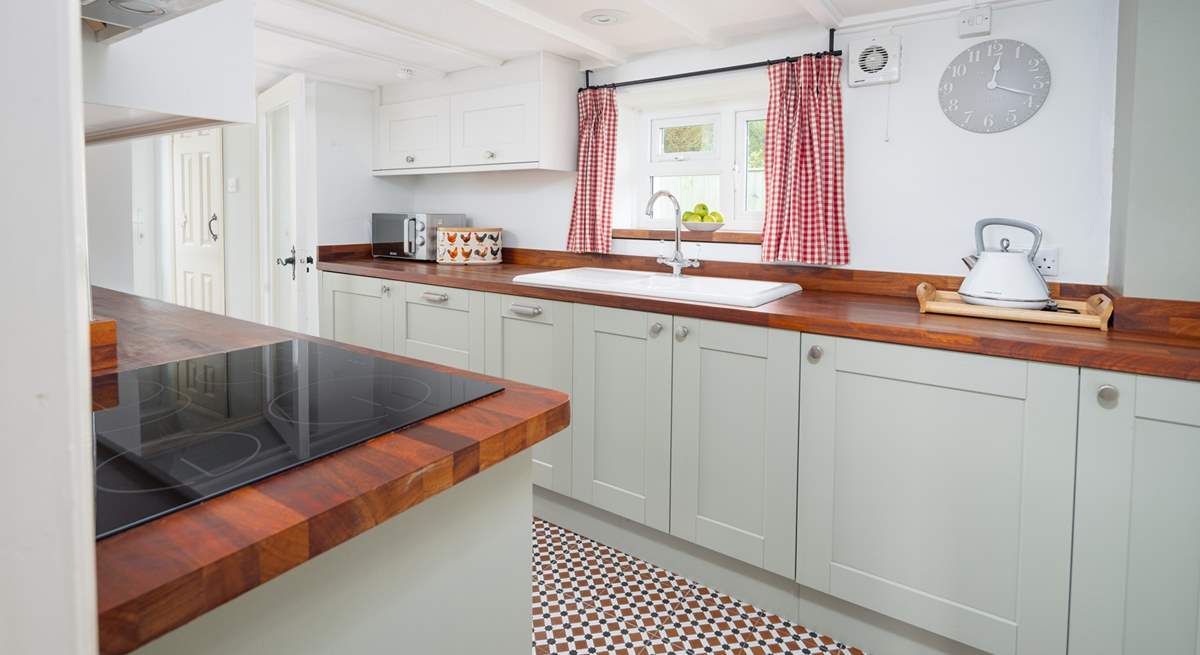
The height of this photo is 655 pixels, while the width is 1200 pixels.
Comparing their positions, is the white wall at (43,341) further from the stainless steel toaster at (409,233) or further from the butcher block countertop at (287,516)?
the stainless steel toaster at (409,233)

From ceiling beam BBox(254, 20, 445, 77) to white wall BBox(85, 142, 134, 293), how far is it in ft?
2.45

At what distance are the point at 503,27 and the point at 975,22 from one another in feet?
5.54

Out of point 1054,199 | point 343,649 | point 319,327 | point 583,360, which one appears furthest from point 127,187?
point 1054,199

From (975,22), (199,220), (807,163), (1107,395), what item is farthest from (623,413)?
(199,220)

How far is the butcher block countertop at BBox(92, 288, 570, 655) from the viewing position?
0.60 metres

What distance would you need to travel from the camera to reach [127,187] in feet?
9.25

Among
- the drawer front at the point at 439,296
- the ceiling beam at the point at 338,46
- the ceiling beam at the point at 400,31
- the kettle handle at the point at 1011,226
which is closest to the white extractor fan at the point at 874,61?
the kettle handle at the point at 1011,226

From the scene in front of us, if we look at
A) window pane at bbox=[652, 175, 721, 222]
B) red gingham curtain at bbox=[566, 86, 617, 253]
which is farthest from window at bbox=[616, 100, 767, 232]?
red gingham curtain at bbox=[566, 86, 617, 253]

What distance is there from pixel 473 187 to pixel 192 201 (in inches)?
97.7

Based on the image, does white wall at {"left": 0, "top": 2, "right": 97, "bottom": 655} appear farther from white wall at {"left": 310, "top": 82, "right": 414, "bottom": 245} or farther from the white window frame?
white wall at {"left": 310, "top": 82, "right": 414, "bottom": 245}

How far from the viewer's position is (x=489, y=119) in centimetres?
332

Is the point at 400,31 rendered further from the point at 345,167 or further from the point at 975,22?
the point at 975,22

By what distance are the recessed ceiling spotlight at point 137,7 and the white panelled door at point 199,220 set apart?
422 cm

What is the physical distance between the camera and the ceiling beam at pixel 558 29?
2.45 meters
